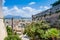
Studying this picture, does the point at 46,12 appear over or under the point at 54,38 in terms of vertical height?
over

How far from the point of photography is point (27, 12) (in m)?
13.7

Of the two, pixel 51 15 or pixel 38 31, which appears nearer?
pixel 38 31

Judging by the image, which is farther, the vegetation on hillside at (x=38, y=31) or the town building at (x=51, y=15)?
the town building at (x=51, y=15)

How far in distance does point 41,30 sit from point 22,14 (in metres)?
3.72

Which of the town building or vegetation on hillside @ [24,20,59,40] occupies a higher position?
the town building

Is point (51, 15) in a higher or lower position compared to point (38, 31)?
higher

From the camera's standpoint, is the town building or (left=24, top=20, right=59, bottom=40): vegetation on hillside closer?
(left=24, top=20, right=59, bottom=40): vegetation on hillside

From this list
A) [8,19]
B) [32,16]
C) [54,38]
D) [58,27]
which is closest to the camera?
[54,38]

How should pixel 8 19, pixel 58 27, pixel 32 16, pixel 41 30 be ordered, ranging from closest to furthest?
pixel 41 30 → pixel 58 27 → pixel 8 19 → pixel 32 16

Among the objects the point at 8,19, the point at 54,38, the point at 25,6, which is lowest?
the point at 54,38

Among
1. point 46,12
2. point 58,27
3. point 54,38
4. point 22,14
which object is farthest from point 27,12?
point 54,38

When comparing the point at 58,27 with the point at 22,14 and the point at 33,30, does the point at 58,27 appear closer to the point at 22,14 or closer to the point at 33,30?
the point at 33,30

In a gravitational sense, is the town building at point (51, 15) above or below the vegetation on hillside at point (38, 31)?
above

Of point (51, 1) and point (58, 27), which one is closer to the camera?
point (58, 27)
